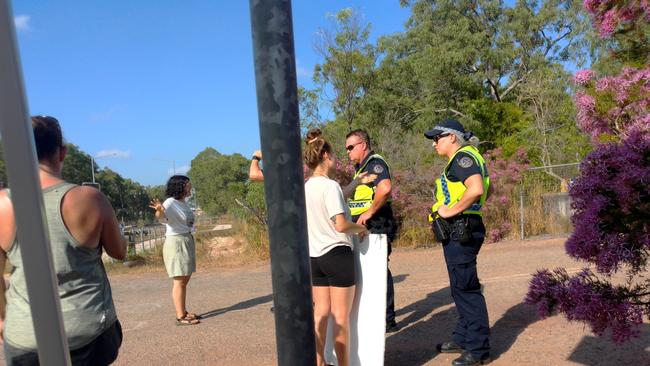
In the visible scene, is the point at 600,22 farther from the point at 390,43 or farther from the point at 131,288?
the point at 390,43

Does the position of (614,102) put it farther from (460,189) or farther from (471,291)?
(471,291)

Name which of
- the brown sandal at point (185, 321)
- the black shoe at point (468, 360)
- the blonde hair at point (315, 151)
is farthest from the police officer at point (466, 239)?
the brown sandal at point (185, 321)

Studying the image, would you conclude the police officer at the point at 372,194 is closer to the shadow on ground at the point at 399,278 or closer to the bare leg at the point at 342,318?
the bare leg at the point at 342,318

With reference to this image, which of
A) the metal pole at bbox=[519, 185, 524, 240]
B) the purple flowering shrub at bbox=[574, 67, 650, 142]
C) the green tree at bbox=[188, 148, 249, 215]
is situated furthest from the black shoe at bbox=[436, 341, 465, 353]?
the green tree at bbox=[188, 148, 249, 215]

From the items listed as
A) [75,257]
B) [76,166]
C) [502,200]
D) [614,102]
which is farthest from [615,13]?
[502,200]

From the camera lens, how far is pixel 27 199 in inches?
41.2

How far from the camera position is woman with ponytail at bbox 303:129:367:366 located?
3189 millimetres

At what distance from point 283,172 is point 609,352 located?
3460 mm

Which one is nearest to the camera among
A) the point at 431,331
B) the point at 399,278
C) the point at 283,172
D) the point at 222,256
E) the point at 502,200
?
the point at 283,172

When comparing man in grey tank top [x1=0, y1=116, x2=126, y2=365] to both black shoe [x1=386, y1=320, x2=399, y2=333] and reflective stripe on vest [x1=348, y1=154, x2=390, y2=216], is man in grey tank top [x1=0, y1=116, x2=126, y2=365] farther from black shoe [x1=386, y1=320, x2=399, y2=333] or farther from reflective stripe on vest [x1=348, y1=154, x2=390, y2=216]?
black shoe [x1=386, y1=320, x2=399, y2=333]

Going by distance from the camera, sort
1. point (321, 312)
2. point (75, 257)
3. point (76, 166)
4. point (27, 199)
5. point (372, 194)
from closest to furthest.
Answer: point (27, 199)
point (75, 257)
point (76, 166)
point (321, 312)
point (372, 194)

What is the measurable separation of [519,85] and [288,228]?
30.7 meters

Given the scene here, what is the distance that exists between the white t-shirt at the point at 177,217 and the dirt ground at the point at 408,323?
43.6 inches

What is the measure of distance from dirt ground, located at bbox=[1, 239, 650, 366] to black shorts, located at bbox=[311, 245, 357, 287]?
3.56 ft
